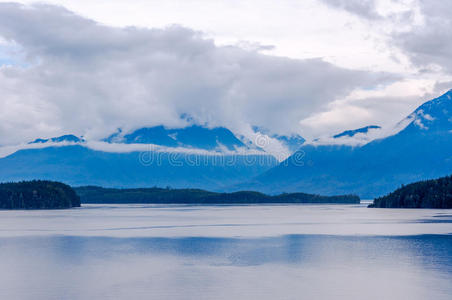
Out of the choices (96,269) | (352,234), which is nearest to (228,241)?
(352,234)

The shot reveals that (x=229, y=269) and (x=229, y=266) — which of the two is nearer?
(x=229, y=269)

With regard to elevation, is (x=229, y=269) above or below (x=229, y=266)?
below

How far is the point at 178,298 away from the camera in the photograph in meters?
50.4

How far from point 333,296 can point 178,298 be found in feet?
39.6

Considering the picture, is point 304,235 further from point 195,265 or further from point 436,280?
point 436,280

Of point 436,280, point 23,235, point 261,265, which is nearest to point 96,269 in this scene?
point 261,265

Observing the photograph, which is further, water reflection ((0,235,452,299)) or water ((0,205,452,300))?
water ((0,205,452,300))

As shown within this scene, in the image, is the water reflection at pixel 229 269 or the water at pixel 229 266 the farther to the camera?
the water at pixel 229 266

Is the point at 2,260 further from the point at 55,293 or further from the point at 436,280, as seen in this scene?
the point at 436,280

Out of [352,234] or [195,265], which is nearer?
[195,265]

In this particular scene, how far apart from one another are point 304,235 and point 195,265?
1724 inches

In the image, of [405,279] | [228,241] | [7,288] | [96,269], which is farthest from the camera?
[228,241]

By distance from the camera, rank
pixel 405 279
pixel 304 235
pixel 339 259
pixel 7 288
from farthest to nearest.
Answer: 1. pixel 304 235
2. pixel 339 259
3. pixel 405 279
4. pixel 7 288

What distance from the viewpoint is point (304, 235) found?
110 m
